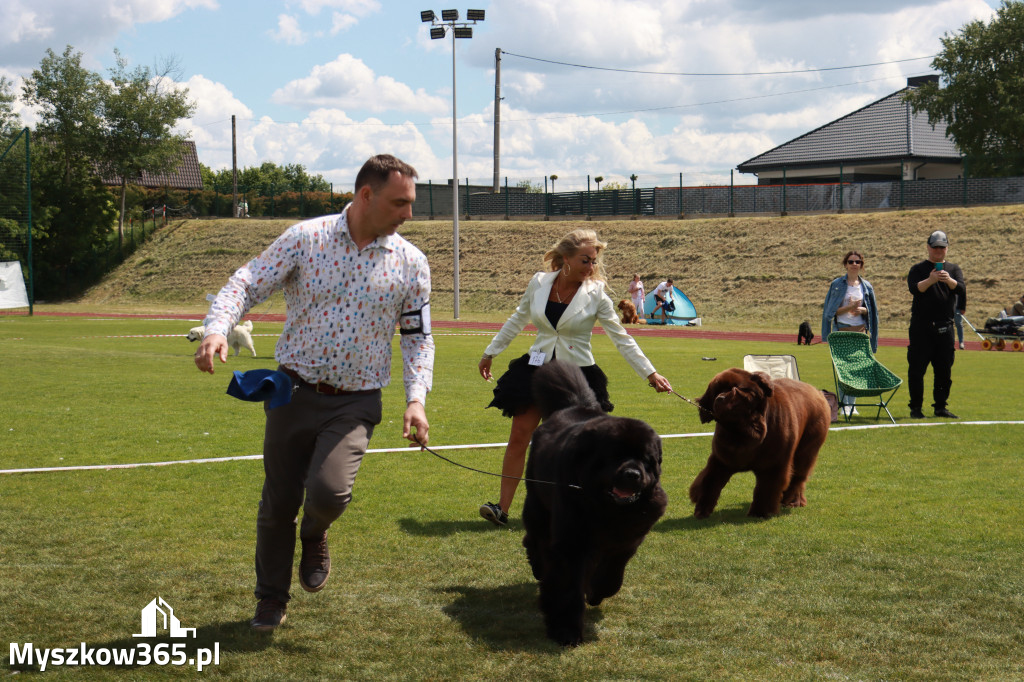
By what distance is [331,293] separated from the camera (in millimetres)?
4363

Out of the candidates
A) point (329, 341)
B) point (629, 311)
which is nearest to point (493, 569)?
point (329, 341)

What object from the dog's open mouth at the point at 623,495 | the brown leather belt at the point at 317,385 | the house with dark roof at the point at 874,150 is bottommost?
the dog's open mouth at the point at 623,495

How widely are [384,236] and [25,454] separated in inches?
249

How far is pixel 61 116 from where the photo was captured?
56.4m

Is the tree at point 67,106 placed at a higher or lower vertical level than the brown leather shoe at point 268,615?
higher

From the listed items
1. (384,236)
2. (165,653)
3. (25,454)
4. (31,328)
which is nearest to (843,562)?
(384,236)

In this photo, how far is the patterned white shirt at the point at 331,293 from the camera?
4.35 metres

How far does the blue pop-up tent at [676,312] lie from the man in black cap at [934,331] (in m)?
23.1

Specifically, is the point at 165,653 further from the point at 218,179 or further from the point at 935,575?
the point at 218,179

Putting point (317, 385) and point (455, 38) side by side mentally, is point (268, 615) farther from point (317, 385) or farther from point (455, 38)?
point (455, 38)

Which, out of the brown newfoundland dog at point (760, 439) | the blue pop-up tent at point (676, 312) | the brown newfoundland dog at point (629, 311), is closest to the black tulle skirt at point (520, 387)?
the brown newfoundland dog at point (760, 439)

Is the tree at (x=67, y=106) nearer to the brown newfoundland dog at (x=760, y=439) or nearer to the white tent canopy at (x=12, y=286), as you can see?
the white tent canopy at (x=12, y=286)

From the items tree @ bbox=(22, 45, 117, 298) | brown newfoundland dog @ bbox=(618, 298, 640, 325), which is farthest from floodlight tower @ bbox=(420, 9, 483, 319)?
tree @ bbox=(22, 45, 117, 298)

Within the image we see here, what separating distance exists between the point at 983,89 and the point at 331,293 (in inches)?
2444
